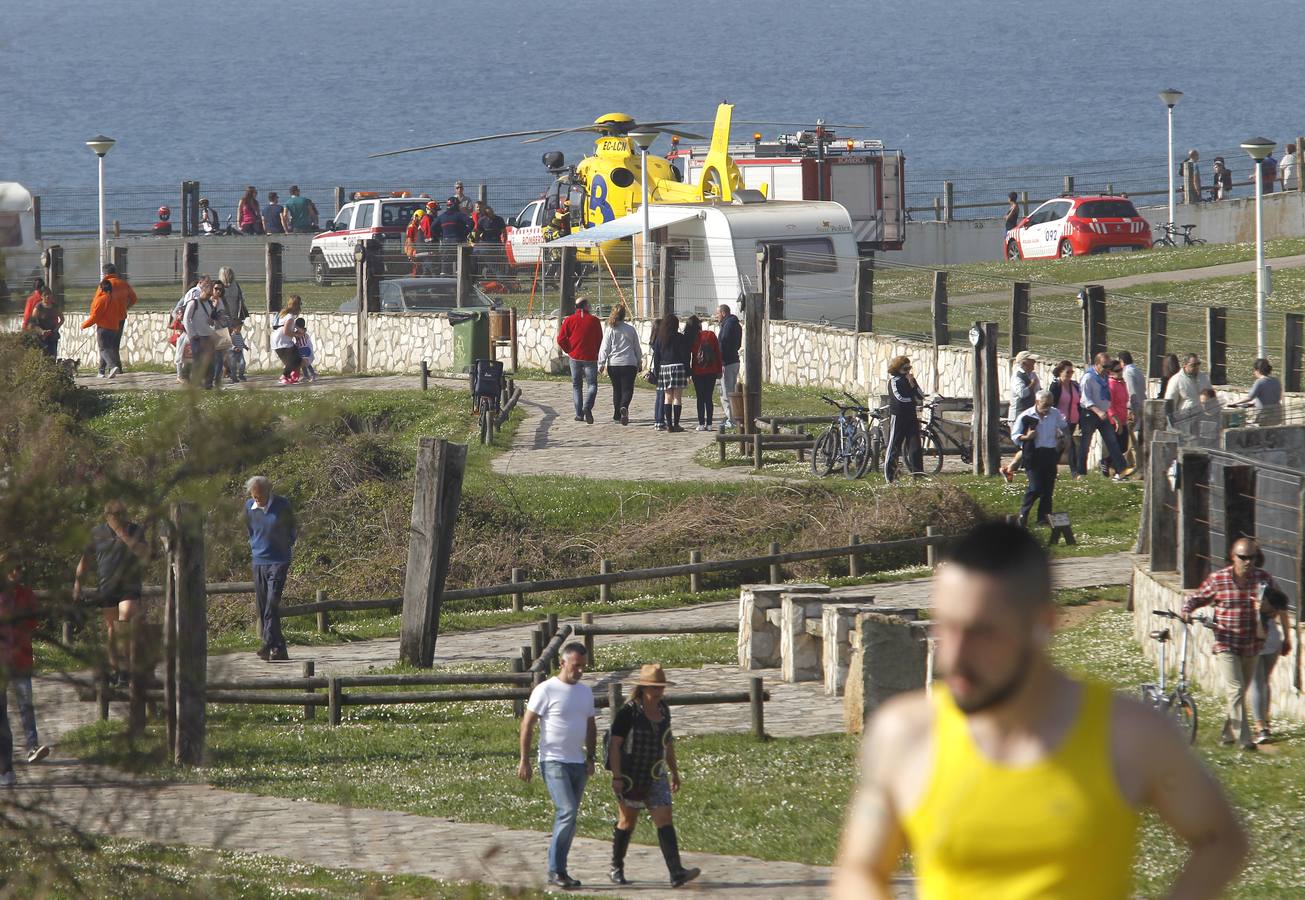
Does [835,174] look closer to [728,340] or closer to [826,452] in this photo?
[728,340]

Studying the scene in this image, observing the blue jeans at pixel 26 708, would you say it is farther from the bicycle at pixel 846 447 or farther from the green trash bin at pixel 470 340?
the green trash bin at pixel 470 340

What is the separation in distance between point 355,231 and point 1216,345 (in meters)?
23.7

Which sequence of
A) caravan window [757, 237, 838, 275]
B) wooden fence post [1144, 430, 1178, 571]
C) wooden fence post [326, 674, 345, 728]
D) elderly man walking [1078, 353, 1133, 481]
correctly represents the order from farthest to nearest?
caravan window [757, 237, 838, 275]
elderly man walking [1078, 353, 1133, 481]
wooden fence post [1144, 430, 1178, 571]
wooden fence post [326, 674, 345, 728]

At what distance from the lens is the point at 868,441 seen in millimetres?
23297

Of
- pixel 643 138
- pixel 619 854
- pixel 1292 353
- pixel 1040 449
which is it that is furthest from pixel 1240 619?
pixel 643 138

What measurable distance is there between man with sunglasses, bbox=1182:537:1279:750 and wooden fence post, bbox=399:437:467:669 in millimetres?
6764

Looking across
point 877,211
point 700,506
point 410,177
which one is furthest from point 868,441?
point 410,177

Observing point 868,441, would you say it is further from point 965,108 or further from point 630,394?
point 965,108

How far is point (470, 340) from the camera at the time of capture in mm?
29969

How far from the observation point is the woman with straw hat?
33.1 ft

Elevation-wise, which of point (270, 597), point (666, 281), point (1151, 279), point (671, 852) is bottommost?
point (671, 852)

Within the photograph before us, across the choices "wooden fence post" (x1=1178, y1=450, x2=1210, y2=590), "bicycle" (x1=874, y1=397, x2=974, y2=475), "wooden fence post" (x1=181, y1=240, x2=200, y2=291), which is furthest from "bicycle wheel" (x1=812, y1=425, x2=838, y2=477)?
"wooden fence post" (x1=181, y1=240, x2=200, y2=291)

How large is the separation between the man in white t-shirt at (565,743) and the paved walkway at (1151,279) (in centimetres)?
2415

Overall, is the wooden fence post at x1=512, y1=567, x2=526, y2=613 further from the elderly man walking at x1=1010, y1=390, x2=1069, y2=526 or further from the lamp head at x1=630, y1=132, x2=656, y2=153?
the lamp head at x1=630, y1=132, x2=656, y2=153
